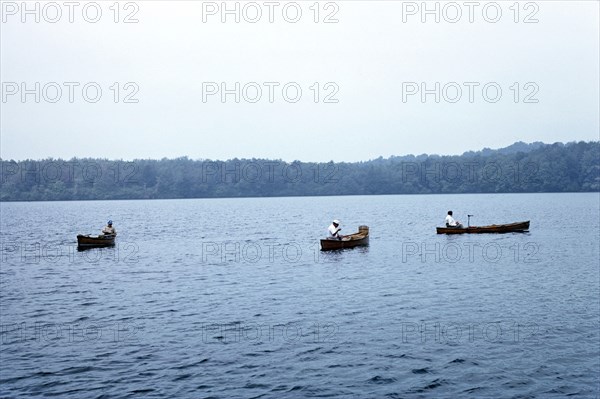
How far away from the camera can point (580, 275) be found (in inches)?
1321

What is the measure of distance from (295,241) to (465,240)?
17.2m

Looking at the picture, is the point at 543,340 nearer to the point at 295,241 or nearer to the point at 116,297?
the point at 116,297

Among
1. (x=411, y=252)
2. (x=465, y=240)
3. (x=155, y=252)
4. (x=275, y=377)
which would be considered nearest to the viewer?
(x=275, y=377)

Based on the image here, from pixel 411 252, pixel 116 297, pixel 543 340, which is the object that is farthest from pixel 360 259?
pixel 543 340

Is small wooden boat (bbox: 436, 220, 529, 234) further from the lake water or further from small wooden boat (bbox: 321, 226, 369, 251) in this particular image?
the lake water

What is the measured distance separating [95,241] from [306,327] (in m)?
36.3

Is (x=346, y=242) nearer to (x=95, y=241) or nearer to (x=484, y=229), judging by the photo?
(x=484, y=229)

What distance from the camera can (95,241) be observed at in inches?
2089

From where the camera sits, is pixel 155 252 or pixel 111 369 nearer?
pixel 111 369

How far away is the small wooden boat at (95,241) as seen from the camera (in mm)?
52125

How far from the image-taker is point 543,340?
1994cm

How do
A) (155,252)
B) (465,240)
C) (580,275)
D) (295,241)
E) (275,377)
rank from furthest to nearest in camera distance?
(295,241) < (465,240) < (155,252) < (580,275) < (275,377)

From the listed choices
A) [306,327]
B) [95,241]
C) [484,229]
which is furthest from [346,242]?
[306,327]

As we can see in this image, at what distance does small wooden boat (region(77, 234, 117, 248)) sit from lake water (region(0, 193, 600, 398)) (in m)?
8.42
